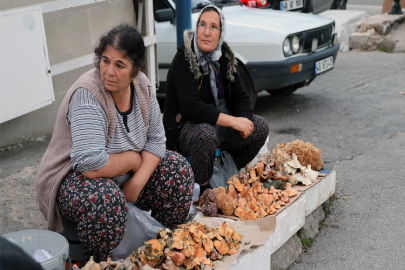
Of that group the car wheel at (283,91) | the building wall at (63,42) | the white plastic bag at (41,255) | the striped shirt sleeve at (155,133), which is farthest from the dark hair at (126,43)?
the car wheel at (283,91)

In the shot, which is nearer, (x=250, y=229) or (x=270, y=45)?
(x=250, y=229)

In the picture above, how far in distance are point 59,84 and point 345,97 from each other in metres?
3.73

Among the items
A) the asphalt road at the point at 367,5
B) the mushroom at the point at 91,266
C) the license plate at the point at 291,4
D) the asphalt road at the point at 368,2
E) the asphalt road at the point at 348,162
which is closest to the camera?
the mushroom at the point at 91,266

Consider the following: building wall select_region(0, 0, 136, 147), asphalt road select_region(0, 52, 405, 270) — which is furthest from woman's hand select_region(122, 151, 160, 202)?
building wall select_region(0, 0, 136, 147)

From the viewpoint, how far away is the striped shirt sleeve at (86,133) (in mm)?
2535

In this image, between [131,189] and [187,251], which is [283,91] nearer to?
[131,189]

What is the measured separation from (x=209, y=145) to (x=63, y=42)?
6.91ft

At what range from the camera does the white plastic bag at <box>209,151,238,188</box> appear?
372 centimetres

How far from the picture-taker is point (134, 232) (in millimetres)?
2854

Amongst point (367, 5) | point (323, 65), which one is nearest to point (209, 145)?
point (323, 65)

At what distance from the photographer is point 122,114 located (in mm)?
2762

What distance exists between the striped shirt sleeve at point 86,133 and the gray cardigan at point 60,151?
4 cm

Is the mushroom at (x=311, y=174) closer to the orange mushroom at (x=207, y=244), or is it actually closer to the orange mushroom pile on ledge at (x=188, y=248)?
the orange mushroom pile on ledge at (x=188, y=248)

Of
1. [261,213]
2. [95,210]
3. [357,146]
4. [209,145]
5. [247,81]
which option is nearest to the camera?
[95,210]
